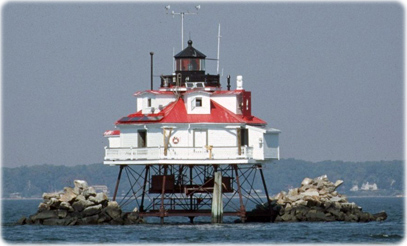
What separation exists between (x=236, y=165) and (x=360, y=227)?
22.2 feet

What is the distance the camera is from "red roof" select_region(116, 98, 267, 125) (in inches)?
2798

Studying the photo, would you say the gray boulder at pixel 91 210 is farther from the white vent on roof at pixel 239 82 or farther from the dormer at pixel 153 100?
the white vent on roof at pixel 239 82

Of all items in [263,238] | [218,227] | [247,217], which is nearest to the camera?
[263,238]

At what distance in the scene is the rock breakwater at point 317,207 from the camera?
75.3 m

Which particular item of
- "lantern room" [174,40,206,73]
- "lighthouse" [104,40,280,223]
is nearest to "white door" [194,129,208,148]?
"lighthouse" [104,40,280,223]

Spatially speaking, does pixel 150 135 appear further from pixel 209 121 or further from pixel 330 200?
pixel 330 200

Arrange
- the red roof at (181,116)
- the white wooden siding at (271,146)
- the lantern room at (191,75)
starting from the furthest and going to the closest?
the lantern room at (191,75) → the white wooden siding at (271,146) → the red roof at (181,116)

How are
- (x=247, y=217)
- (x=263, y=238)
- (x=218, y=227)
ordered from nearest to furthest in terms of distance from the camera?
(x=263, y=238)
(x=218, y=227)
(x=247, y=217)

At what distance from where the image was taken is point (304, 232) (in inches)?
2648

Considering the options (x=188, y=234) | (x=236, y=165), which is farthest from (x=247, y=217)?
(x=188, y=234)

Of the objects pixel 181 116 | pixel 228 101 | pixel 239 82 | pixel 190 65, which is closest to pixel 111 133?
pixel 190 65

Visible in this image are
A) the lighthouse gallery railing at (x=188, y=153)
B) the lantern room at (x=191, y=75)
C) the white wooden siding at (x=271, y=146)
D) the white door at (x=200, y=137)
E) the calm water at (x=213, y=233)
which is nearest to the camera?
the calm water at (x=213, y=233)

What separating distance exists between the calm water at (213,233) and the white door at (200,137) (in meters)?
3.93

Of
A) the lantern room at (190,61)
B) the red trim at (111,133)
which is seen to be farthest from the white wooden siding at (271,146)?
the red trim at (111,133)
